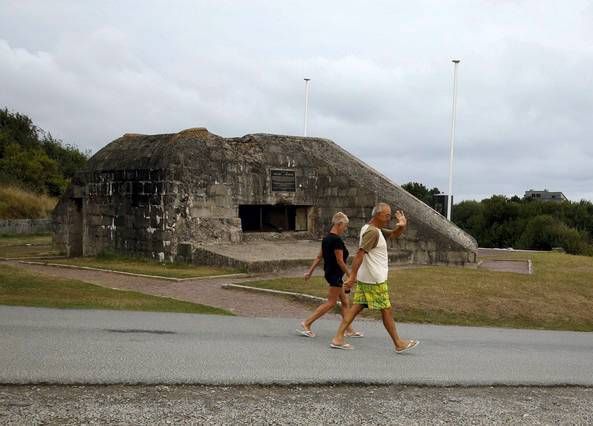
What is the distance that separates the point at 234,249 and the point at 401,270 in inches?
172

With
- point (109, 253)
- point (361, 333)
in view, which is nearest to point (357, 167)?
point (109, 253)

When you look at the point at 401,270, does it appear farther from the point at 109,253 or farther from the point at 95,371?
the point at 95,371

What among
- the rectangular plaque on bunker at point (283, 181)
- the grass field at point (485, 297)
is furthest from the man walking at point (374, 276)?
the rectangular plaque on bunker at point (283, 181)

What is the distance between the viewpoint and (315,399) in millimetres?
6449

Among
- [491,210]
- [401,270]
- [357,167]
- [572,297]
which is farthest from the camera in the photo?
[491,210]

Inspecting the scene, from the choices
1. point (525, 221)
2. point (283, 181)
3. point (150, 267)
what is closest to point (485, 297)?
point (150, 267)

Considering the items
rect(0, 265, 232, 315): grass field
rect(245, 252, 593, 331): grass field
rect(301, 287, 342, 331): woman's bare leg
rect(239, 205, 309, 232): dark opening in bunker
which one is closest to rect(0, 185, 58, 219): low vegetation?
rect(239, 205, 309, 232): dark opening in bunker

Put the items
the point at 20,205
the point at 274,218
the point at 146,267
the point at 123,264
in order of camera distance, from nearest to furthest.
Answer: the point at 146,267 → the point at 123,264 → the point at 274,218 → the point at 20,205

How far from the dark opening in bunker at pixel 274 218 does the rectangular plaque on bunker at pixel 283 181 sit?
2.40ft

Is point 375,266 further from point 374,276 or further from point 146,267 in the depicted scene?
point 146,267

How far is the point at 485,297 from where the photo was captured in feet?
43.8

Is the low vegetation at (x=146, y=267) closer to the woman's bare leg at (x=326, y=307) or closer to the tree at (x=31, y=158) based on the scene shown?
the woman's bare leg at (x=326, y=307)

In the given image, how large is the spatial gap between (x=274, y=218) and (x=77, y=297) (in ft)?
33.2

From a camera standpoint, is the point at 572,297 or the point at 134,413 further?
the point at 572,297
